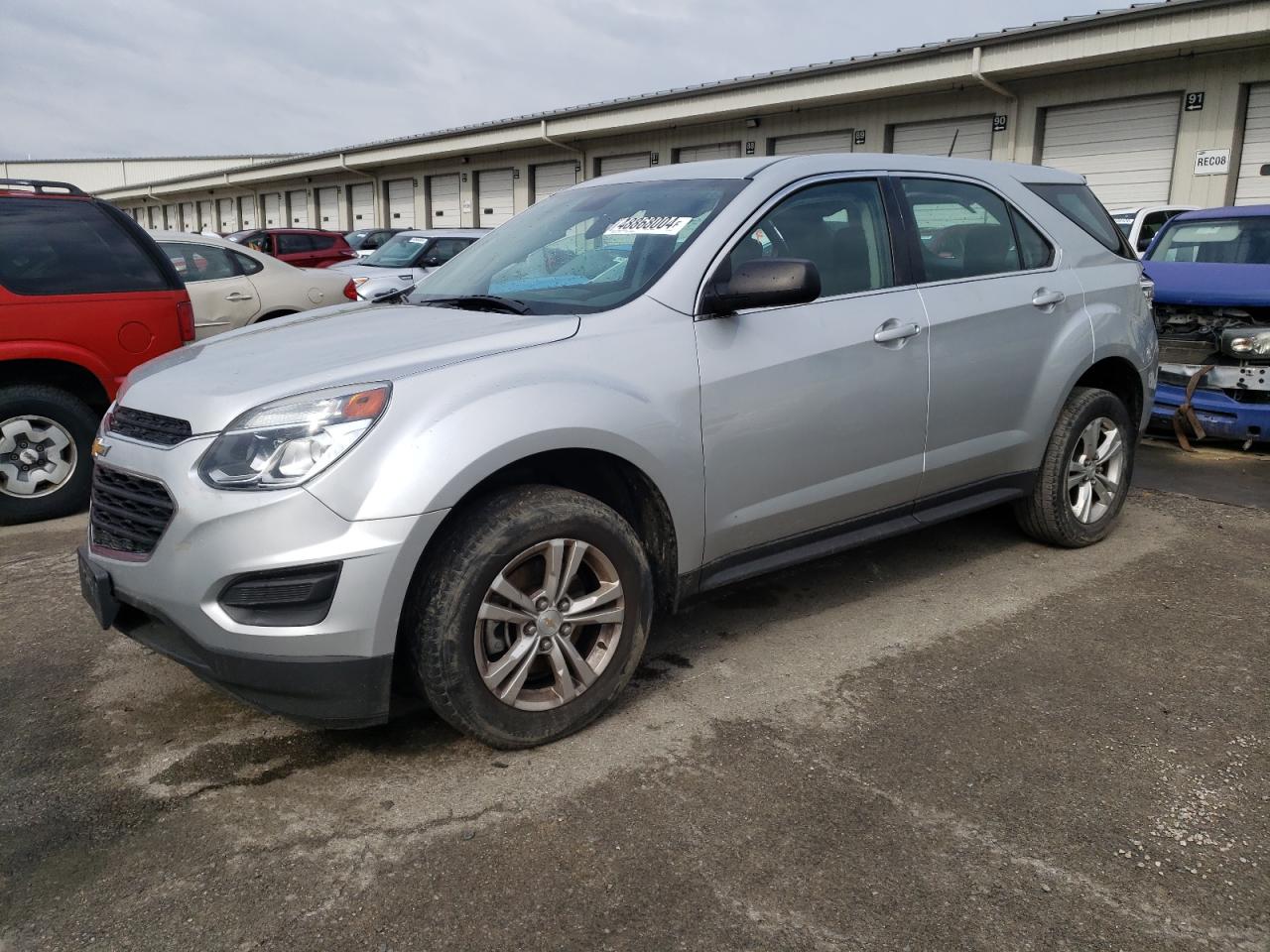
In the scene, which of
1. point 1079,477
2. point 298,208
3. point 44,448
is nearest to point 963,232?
point 1079,477

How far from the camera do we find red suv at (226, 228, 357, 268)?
1898cm

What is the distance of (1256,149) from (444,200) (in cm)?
2176

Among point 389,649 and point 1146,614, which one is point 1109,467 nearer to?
point 1146,614

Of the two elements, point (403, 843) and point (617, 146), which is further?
point (617, 146)

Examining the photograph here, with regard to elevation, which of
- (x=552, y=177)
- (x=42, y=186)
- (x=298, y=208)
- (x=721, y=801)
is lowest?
(x=721, y=801)

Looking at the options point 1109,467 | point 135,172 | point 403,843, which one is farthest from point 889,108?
point 135,172

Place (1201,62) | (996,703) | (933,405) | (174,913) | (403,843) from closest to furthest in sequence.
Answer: (174,913)
(403,843)
(996,703)
(933,405)
(1201,62)

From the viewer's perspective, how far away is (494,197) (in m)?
27.7

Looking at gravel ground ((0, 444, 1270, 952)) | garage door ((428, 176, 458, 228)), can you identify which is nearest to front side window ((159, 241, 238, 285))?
gravel ground ((0, 444, 1270, 952))

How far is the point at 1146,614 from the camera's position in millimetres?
4195

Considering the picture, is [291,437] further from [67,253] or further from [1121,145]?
[1121,145]

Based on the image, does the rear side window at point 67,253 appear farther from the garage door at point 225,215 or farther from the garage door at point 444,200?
the garage door at point 225,215

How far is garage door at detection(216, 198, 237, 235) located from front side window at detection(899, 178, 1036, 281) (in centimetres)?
4751

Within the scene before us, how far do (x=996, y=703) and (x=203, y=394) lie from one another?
267 cm
